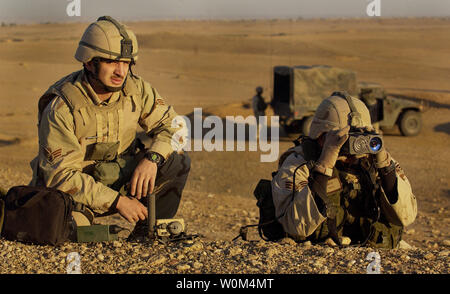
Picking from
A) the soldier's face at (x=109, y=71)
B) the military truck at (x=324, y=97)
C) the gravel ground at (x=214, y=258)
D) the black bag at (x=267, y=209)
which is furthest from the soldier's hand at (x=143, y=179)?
the military truck at (x=324, y=97)

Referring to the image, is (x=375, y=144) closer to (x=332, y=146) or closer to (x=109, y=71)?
(x=332, y=146)

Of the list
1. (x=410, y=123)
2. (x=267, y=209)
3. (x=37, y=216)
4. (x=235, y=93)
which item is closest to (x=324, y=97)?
(x=410, y=123)

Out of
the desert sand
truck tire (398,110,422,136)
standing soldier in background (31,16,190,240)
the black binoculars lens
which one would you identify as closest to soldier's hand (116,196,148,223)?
standing soldier in background (31,16,190,240)

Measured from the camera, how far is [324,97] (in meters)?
12.5

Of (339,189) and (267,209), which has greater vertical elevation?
(339,189)

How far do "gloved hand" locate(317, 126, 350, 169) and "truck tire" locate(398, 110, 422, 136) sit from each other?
959 cm

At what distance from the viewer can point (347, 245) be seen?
14.6 feet

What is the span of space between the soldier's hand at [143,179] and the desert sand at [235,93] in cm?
60

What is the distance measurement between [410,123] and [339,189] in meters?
9.43

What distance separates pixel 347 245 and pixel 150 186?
1317mm

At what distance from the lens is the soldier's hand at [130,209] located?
4.40 meters

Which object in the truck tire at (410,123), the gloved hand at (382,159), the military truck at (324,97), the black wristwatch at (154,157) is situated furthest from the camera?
the truck tire at (410,123)

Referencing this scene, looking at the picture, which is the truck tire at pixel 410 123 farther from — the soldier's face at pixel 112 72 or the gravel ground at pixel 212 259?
the soldier's face at pixel 112 72

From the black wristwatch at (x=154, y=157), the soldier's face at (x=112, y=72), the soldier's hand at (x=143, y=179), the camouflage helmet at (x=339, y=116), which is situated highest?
the soldier's face at (x=112, y=72)
